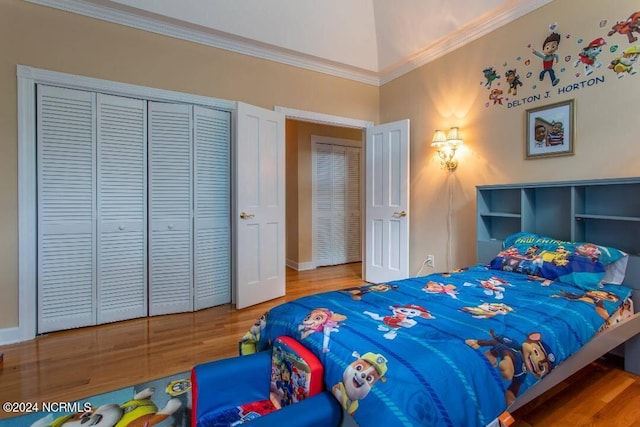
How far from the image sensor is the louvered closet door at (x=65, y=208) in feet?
8.39

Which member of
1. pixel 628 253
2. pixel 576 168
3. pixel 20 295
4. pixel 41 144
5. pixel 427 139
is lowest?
pixel 20 295

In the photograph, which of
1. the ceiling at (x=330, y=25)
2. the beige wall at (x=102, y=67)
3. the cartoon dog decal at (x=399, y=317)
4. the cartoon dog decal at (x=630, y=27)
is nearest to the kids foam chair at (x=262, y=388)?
the cartoon dog decal at (x=399, y=317)

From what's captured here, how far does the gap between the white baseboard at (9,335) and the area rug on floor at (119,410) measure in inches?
40.8

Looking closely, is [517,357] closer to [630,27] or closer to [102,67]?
[630,27]

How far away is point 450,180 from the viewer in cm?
338

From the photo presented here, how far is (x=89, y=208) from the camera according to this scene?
2721 millimetres

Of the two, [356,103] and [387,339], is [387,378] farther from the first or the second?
[356,103]

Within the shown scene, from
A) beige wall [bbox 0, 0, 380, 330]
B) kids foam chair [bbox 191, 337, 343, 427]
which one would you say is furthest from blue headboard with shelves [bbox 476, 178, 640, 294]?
beige wall [bbox 0, 0, 380, 330]

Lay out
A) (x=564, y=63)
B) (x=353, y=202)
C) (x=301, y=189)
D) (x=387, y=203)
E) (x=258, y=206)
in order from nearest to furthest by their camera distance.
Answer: (x=564, y=63) → (x=258, y=206) → (x=387, y=203) → (x=301, y=189) → (x=353, y=202)

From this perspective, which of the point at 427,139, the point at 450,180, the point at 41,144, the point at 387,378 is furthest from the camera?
the point at 427,139

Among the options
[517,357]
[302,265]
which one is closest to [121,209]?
[302,265]

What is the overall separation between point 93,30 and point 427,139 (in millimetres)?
3427

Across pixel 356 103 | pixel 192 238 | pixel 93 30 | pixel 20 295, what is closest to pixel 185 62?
pixel 93 30

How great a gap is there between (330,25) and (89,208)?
309cm
